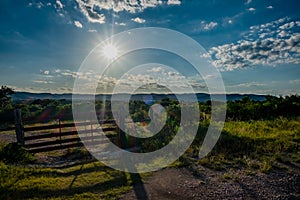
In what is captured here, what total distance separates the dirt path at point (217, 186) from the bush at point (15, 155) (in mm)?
5258

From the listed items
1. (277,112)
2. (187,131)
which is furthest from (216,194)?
(277,112)

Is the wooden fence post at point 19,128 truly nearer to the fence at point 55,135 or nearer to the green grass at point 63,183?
the fence at point 55,135

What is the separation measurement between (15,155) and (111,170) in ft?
13.8

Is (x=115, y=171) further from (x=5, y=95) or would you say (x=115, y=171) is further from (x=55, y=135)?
(x=5, y=95)

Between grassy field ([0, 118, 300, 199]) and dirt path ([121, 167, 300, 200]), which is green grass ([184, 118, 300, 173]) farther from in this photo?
dirt path ([121, 167, 300, 200])

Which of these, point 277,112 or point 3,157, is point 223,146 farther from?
point 277,112

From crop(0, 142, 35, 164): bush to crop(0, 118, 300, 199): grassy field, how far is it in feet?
2.53

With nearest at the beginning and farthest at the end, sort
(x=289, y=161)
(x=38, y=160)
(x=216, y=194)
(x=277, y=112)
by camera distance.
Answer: (x=216, y=194)
(x=289, y=161)
(x=38, y=160)
(x=277, y=112)

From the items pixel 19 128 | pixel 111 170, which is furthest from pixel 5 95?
pixel 111 170

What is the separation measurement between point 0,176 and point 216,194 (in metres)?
6.01

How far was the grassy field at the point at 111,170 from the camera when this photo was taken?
6.17 meters

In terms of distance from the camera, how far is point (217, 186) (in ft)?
21.2

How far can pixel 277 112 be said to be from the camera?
2278 cm

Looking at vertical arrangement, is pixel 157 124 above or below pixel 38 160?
above
